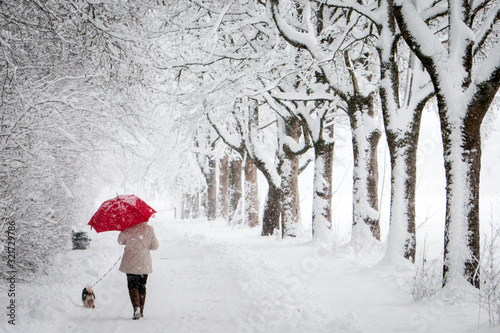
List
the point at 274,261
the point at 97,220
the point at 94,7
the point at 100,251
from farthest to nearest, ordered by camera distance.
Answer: the point at 100,251
the point at 274,261
the point at 97,220
the point at 94,7

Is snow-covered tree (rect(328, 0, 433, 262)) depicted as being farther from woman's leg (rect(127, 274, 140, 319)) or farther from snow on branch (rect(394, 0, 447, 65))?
woman's leg (rect(127, 274, 140, 319))

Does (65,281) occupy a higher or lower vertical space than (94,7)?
lower

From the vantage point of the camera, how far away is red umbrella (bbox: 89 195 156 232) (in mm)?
5371

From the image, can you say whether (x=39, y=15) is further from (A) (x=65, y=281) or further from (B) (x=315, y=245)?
(B) (x=315, y=245)

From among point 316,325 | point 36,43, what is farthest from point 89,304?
point 36,43

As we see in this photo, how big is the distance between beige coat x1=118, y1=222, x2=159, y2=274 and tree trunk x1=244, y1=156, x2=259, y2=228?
11.9 metres

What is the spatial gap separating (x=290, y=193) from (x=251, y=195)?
16.7 feet

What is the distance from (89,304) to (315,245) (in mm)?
6382

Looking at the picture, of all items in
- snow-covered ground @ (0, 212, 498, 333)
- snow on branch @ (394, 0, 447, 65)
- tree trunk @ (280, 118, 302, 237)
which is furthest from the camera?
tree trunk @ (280, 118, 302, 237)

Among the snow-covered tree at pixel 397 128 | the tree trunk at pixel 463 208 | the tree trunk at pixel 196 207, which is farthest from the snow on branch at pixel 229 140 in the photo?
the tree trunk at pixel 196 207

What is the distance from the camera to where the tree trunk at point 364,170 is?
952cm

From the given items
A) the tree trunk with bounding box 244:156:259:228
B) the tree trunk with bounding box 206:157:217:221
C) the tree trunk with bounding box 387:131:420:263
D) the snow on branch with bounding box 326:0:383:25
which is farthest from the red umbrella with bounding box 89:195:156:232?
the tree trunk with bounding box 206:157:217:221

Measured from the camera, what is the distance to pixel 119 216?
5.38 m

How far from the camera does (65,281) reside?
721cm
